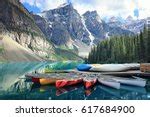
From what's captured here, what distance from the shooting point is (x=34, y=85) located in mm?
16266

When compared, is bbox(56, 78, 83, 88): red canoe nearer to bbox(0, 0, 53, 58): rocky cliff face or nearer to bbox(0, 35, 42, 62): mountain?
bbox(0, 35, 42, 62): mountain

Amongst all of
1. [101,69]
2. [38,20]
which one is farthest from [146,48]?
[38,20]

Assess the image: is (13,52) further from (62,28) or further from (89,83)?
(89,83)

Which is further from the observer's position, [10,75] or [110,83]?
[10,75]

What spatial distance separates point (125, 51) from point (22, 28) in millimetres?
81783

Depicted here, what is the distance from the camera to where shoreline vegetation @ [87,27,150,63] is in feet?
74.1

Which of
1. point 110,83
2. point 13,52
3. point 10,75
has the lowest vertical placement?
point 110,83

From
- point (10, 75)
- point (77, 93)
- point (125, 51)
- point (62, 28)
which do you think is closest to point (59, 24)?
point (62, 28)

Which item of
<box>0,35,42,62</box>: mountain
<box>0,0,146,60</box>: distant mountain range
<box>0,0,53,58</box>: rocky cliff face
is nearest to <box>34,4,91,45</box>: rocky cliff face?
<box>0,0,146,60</box>: distant mountain range

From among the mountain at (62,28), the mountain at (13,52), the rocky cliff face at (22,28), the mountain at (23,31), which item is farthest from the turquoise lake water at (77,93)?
the rocky cliff face at (22,28)

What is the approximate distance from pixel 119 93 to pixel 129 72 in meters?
4.08

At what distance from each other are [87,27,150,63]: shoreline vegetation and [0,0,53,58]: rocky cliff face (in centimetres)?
7117

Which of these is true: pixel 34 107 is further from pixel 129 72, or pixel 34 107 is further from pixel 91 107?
pixel 129 72

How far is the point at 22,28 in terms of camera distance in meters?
103
